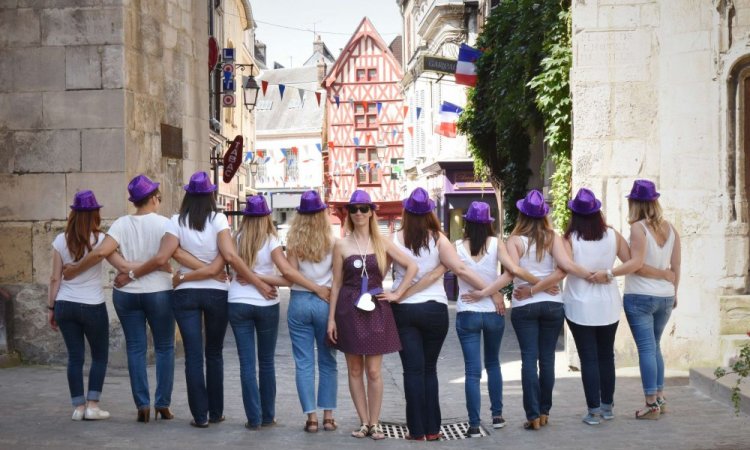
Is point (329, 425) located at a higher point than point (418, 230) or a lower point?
lower

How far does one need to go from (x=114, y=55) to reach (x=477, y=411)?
568 cm

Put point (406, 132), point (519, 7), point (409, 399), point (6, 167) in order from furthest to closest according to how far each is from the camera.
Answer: point (406, 132) → point (519, 7) → point (6, 167) → point (409, 399)

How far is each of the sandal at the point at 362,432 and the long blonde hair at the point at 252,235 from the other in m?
1.31

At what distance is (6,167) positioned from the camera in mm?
11195

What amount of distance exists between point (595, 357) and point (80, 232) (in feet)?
12.3

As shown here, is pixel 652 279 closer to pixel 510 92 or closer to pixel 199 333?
pixel 199 333

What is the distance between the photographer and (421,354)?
7.20 metres

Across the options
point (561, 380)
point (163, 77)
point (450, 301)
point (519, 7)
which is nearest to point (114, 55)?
point (163, 77)

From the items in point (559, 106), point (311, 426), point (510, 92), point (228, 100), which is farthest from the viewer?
point (228, 100)

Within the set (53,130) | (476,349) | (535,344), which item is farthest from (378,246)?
(53,130)

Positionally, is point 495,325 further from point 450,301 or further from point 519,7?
point 450,301

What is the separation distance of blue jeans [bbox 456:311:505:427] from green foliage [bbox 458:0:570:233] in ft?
18.9

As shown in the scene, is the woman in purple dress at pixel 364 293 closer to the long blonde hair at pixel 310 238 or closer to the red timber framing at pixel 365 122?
the long blonde hair at pixel 310 238

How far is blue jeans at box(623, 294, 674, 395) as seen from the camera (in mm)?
7906
